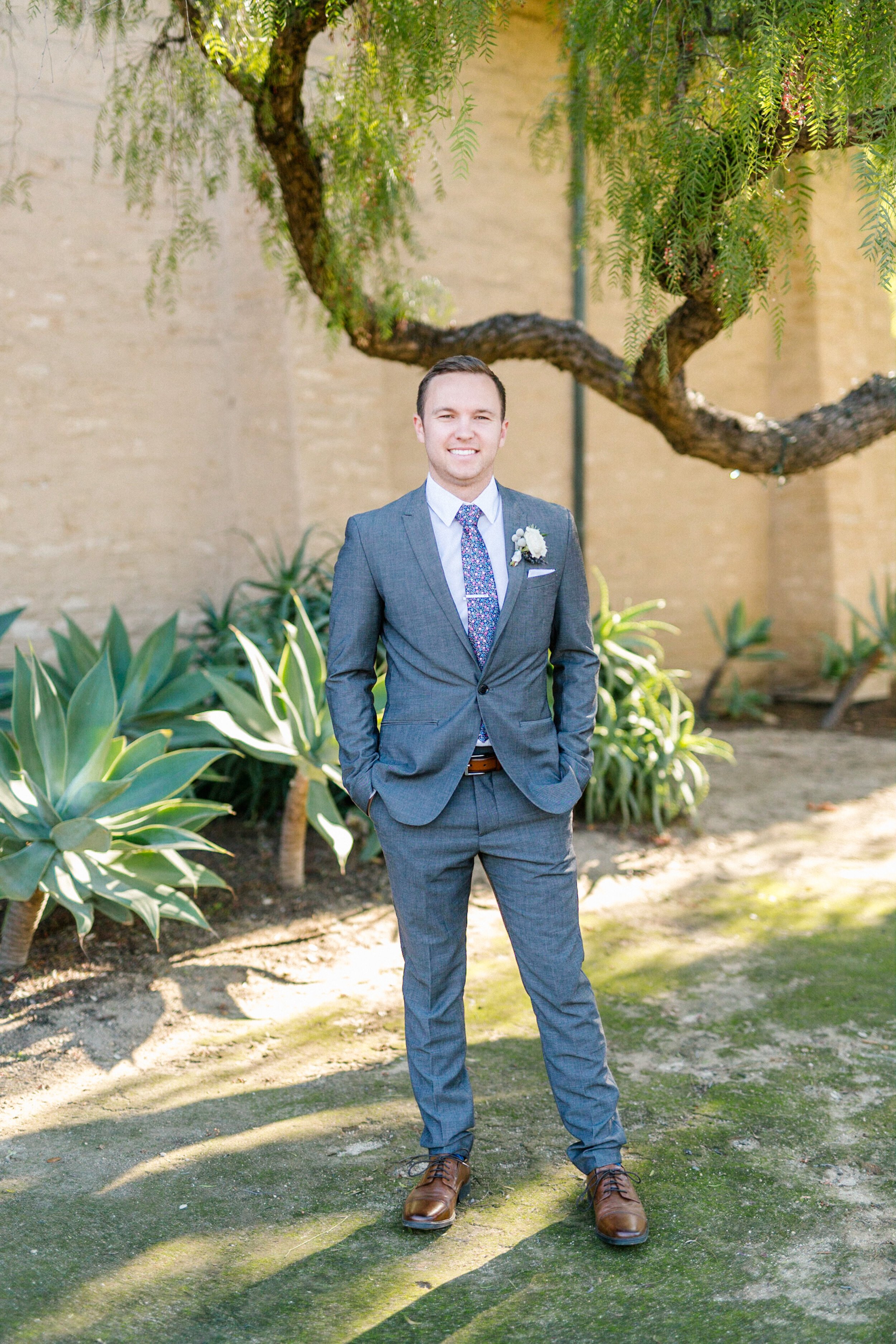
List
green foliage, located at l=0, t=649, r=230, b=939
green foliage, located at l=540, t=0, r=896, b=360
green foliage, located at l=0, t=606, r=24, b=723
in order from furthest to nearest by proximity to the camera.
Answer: green foliage, located at l=0, t=606, r=24, b=723
green foliage, located at l=0, t=649, r=230, b=939
green foliage, located at l=540, t=0, r=896, b=360

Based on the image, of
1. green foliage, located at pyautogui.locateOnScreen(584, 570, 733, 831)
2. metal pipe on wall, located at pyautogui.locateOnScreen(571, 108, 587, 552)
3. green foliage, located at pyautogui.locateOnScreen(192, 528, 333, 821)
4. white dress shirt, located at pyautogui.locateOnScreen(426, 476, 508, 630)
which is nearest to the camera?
white dress shirt, located at pyautogui.locateOnScreen(426, 476, 508, 630)

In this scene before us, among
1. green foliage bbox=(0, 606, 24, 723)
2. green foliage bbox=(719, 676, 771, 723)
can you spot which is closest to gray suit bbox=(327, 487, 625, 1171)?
green foliage bbox=(0, 606, 24, 723)

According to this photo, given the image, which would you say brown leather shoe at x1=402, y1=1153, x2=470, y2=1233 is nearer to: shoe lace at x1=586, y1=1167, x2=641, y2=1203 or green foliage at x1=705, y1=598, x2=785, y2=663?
shoe lace at x1=586, y1=1167, x2=641, y2=1203

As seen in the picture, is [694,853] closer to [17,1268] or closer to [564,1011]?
[564,1011]

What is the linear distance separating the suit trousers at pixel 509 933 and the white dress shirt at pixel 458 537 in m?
0.42

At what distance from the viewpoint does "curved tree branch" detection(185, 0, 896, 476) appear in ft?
13.6

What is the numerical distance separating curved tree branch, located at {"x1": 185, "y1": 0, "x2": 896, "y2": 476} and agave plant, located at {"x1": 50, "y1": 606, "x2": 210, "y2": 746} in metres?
1.58

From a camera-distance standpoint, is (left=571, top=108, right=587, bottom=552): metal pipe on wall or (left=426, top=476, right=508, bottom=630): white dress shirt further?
(left=571, top=108, right=587, bottom=552): metal pipe on wall

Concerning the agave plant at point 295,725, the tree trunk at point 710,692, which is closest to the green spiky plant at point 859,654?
the tree trunk at point 710,692

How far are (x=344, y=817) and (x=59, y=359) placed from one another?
2.82 metres

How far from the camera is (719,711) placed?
30.4 ft

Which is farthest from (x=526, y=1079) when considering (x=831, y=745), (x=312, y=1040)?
(x=831, y=745)

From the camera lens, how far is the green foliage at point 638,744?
5.82m

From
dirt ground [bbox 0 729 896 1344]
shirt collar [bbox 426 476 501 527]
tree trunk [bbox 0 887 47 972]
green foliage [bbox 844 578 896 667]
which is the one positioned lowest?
dirt ground [bbox 0 729 896 1344]
